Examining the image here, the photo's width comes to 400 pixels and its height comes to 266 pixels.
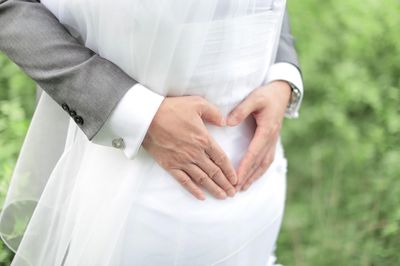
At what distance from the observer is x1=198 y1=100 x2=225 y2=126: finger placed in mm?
1128

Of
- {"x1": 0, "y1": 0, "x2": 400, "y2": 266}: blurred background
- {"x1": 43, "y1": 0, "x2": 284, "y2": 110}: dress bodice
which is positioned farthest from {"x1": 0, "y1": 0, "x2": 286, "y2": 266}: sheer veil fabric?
{"x1": 0, "y1": 0, "x2": 400, "y2": 266}: blurred background

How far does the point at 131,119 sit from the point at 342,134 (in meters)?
1.85

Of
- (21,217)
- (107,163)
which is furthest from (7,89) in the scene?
(107,163)

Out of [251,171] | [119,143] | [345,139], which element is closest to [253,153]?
[251,171]

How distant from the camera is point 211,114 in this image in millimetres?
1150

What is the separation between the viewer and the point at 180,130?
3.62ft

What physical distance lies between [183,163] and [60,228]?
321mm

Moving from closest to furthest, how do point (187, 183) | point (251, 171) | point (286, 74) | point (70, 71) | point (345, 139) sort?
point (70, 71), point (187, 183), point (251, 171), point (286, 74), point (345, 139)

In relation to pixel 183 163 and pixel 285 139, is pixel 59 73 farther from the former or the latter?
pixel 285 139

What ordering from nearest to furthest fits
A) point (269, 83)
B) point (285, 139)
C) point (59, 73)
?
point (59, 73)
point (269, 83)
point (285, 139)

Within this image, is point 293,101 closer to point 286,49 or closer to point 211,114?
point 286,49

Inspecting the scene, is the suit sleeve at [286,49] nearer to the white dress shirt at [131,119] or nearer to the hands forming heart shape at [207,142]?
the hands forming heart shape at [207,142]

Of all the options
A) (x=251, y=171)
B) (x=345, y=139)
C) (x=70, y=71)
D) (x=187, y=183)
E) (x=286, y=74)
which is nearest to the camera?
(x=70, y=71)

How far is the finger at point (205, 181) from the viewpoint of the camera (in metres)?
1.15
